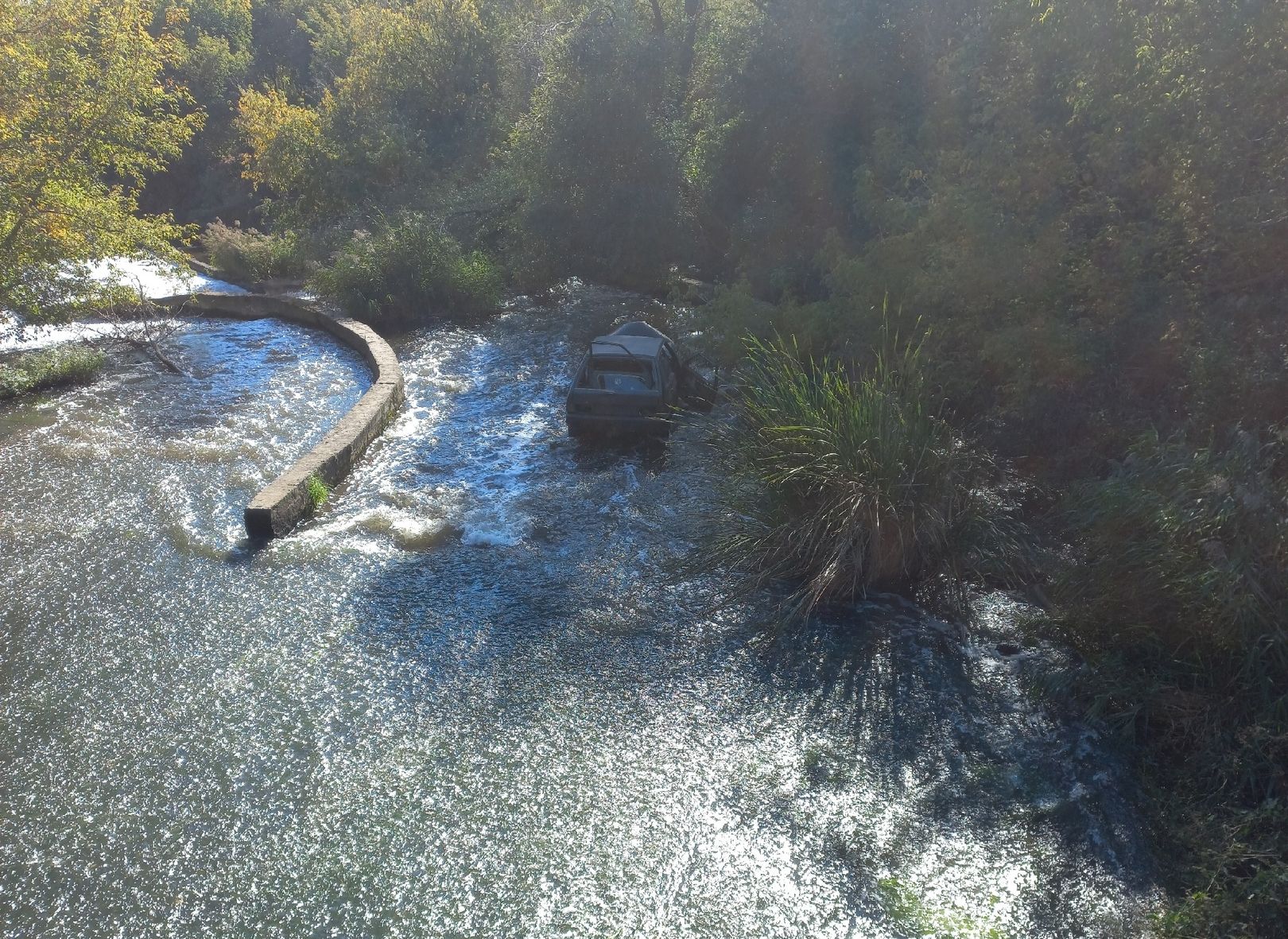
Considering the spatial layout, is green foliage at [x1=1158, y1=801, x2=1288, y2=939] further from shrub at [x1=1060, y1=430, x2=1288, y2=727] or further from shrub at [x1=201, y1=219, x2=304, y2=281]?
shrub at [x1=201, y1=219, x2=304, y2=281]

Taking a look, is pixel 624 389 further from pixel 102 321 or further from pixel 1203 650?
pixel 102 321

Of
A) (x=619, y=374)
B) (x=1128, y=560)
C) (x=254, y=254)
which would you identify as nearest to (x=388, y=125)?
(x=254, y=254)

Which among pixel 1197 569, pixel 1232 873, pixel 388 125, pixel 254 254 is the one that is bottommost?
pixel 254 254

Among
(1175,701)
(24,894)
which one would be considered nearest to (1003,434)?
(1175,701)

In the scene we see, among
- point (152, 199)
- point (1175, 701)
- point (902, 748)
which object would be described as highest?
point (1175, 701)

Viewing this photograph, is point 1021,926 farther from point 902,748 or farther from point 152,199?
point 152,199

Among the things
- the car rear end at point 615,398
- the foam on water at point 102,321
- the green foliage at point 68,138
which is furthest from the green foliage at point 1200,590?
the foam on water at point 102,321

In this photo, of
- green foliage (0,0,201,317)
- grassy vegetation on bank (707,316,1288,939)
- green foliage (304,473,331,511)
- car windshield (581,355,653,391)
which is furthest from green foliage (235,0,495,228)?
grassy vegetation on bank (707,316,1288,939)
